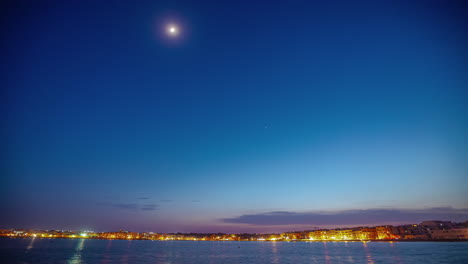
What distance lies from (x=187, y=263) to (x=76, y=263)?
2049cm

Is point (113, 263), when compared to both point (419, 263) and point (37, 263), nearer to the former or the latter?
point (37, 263)

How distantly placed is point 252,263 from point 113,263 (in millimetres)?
26811

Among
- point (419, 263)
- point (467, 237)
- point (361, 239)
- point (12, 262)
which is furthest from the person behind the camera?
point (361, 239)

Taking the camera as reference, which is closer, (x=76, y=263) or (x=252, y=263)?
(x=76, y=263)

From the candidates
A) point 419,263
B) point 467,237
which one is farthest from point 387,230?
point 419,263

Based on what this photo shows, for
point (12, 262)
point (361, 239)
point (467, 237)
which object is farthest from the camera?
point (361, 239)

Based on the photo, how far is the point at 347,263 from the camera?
52312 millimetres

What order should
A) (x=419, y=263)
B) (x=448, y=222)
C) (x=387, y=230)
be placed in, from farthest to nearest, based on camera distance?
1. (x=387, y=230)
2. (x=448, y=222)
3. (x=419, y=263)

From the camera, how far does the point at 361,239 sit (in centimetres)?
19900

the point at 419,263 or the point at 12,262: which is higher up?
the point at 12,262

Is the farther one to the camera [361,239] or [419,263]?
[361,239]

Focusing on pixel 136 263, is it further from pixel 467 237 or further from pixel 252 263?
pixel 467 237

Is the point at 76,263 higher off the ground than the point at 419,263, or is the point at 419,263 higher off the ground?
the point at 76,263

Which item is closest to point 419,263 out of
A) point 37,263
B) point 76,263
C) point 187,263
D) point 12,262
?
point 187,263
